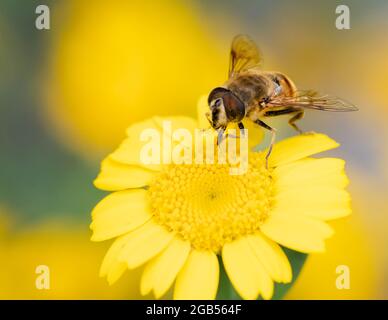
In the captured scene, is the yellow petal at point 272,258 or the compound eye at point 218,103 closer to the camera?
the yellow petal at point 272,258

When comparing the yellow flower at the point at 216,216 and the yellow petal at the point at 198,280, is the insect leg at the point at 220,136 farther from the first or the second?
the yellow petal at the point at 198,280

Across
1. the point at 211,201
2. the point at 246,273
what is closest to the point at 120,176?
the point at 211,201

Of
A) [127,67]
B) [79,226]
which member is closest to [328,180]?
[79,226]

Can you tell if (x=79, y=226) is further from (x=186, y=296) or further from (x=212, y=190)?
(x=186, y=296)

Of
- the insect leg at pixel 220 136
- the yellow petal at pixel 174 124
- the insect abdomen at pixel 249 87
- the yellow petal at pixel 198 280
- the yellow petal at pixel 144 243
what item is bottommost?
the yellow petal at pixel 198 280

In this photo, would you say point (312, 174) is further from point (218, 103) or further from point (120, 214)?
point (120, 214)

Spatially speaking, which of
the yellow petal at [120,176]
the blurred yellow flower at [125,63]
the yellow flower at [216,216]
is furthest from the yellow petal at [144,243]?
the blurred yellow flower at [125,63]

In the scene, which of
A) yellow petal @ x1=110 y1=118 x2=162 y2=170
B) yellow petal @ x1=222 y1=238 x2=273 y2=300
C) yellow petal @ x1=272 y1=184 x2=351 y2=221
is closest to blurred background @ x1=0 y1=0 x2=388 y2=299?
yellow petal @ x1=110 y1=118 x2=162 y2=170
